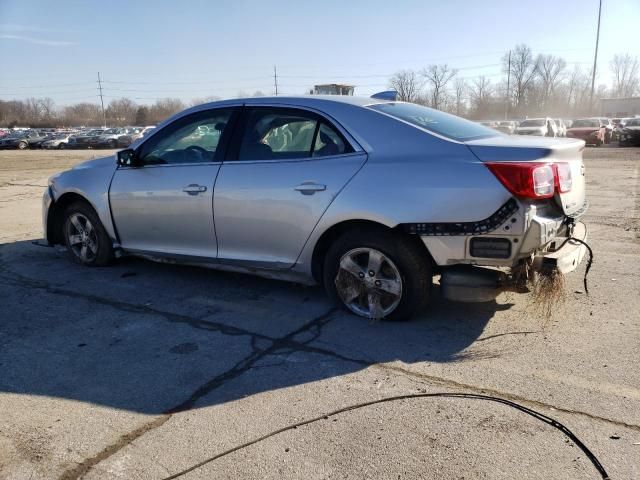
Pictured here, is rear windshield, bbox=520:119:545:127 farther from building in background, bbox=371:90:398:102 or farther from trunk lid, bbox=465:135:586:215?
trunk lid, bbox=465:135:586:215

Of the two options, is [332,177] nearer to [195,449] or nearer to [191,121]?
[191,121]

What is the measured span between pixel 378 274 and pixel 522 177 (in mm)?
1222

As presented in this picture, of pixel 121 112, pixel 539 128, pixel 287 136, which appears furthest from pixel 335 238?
pixel 121 112

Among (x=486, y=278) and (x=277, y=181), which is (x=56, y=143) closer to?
(x=277, y=181)

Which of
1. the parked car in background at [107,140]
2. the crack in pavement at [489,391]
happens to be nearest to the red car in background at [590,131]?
the crack in pavement at [489,391]

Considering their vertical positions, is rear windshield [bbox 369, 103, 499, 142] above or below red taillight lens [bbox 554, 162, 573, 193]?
above

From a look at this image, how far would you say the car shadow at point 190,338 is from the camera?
10.6 ft

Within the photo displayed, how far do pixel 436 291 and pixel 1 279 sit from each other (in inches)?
172

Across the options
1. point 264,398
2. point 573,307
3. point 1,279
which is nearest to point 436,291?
point 573,307

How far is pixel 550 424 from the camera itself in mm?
2695

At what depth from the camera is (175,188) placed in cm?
477

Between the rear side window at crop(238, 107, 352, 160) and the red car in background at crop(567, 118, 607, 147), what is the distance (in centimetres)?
3217

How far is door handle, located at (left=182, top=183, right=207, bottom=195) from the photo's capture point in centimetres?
459

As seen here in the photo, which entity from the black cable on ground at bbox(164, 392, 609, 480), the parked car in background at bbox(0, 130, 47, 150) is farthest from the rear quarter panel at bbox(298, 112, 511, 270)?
the parked car in background at bbox(0, 130, 47, 150)
